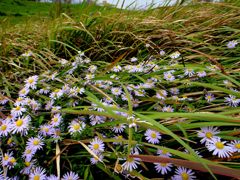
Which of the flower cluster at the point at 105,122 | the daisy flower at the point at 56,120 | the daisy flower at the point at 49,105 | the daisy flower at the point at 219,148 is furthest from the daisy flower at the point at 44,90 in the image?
the daisy flower at the point at 219,148

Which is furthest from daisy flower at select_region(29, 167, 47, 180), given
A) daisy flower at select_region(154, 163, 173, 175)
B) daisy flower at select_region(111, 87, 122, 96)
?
daisy flower at select_region(111, 87, 122, 96)

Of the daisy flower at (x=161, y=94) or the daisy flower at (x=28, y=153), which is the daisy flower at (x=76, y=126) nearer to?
the daisy flower at (x=28, y=153)

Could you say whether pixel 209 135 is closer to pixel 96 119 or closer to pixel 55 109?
pixel 96 119

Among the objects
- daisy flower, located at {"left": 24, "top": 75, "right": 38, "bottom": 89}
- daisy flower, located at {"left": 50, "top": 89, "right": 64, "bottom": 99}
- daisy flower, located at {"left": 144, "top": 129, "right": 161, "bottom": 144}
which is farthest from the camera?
daisy flower, located at {"left": 24, "top": 75, "right": 38, "bottom": 89}

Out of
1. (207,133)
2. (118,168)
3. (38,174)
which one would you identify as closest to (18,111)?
(38,174)

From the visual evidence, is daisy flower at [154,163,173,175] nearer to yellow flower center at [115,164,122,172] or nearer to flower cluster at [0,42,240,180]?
flower cluster at [0,42,240,180]

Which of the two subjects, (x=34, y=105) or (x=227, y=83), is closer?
(x=34, y=105)
